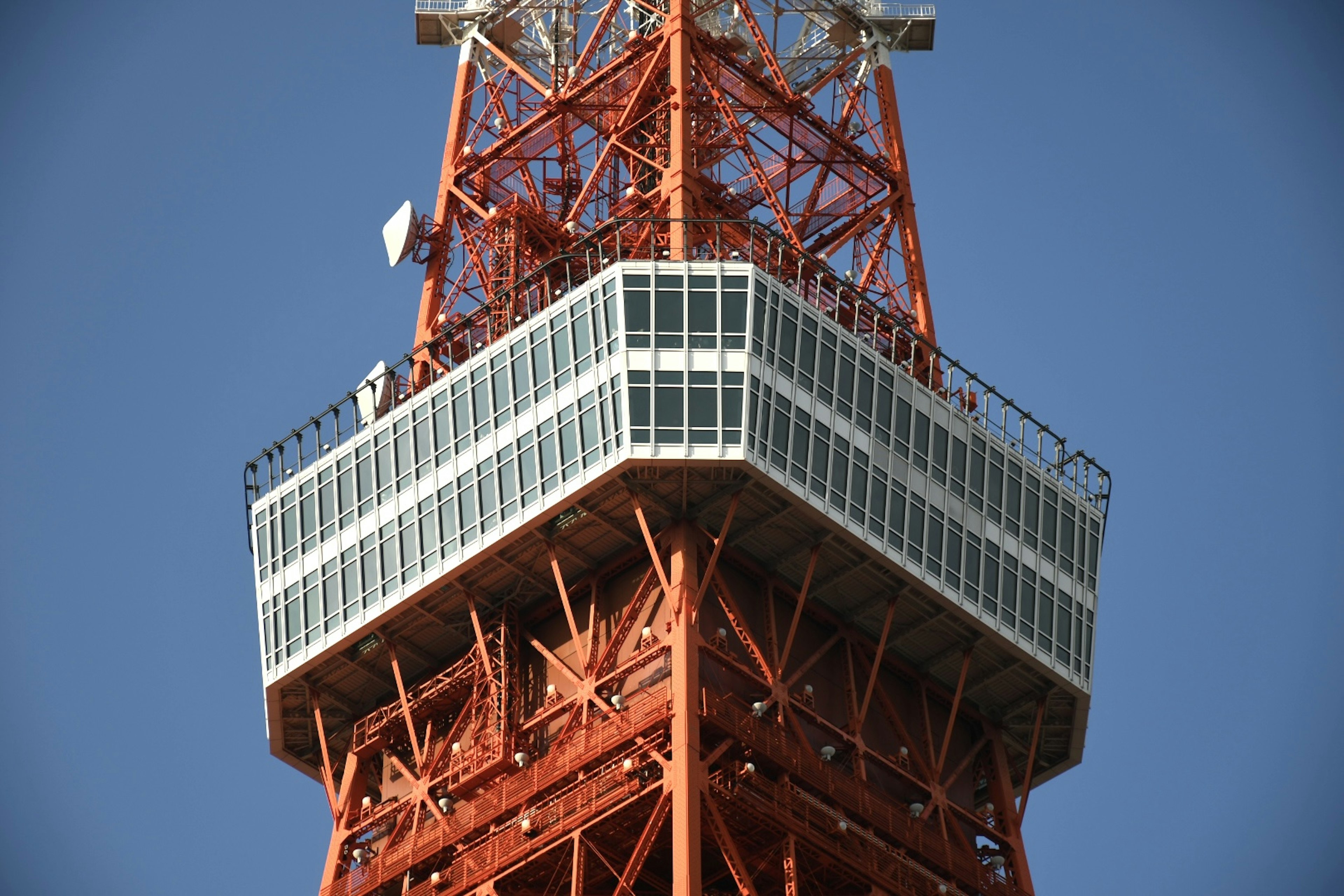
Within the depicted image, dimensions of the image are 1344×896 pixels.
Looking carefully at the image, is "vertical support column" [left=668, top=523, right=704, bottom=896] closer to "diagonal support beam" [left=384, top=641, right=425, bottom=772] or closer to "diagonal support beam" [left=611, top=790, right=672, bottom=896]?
"diagonal support beam" [left=611, top=790, right=672, bottom=896]

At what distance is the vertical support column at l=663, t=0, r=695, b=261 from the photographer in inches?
3937

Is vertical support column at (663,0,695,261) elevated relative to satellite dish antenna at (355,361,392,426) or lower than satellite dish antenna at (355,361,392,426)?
elevated

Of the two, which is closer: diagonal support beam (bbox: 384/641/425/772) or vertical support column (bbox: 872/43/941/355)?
diagonal support beam (bbox: 384/641/425/772)

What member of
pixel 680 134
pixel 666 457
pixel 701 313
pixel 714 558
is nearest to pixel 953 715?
pixel 714 558

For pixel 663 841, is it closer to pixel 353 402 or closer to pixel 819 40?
pixel 353 402

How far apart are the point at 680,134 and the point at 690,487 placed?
16.6m

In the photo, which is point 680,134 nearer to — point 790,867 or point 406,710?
point 406,710

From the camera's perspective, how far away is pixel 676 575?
92750mm

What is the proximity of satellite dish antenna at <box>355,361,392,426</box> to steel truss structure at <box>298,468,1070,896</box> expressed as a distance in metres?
8.02

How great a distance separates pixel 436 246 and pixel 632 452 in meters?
22.8

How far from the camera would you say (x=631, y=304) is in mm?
95062

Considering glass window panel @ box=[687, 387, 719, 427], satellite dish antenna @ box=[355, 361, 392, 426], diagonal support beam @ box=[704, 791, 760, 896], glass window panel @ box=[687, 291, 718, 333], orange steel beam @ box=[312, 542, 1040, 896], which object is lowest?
diagonal support beam @ box=[704, 791, 760, 896]

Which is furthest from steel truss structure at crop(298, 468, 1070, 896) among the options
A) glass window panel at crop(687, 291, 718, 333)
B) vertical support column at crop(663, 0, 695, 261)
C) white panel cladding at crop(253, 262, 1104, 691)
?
vertical support column at crop(663, 0, 695, 261)

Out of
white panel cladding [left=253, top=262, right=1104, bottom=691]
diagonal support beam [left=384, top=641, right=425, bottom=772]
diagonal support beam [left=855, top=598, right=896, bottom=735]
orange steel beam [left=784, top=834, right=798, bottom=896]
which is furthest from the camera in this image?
diagonal support beam [left=384, top=641, right=425, bottom=772]
